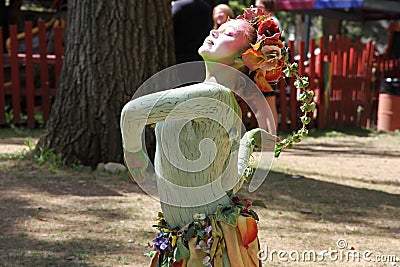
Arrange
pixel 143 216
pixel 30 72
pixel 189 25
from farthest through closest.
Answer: pixel 30 72, pixel 189 25, pixel 143 216

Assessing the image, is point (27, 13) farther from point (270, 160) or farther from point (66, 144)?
point (270, 160)

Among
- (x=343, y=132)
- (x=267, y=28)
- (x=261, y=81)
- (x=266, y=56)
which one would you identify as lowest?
(x=343, y=132)

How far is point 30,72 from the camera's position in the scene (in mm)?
→ 10945

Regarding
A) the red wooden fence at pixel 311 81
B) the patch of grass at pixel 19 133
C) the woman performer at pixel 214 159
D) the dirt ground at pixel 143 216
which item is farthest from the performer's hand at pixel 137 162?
the patch of grass at pixel 19 133

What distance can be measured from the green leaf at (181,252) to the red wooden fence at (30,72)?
336 inches

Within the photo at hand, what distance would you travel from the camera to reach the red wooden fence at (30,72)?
10.8 m

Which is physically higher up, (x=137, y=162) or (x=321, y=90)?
(x=137, y=162)

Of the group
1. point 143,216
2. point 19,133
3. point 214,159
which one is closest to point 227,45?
point 214,159

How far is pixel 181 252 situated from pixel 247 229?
28 cm

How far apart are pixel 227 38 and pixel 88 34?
4667 millimetres

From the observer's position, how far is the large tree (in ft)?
23.5

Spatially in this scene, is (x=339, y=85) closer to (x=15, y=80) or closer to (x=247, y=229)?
(x=15, y=80)

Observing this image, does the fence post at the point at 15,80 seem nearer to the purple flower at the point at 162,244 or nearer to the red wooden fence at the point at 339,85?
the red wooden fence at the point at 339,85

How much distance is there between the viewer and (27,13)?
15.4 m
